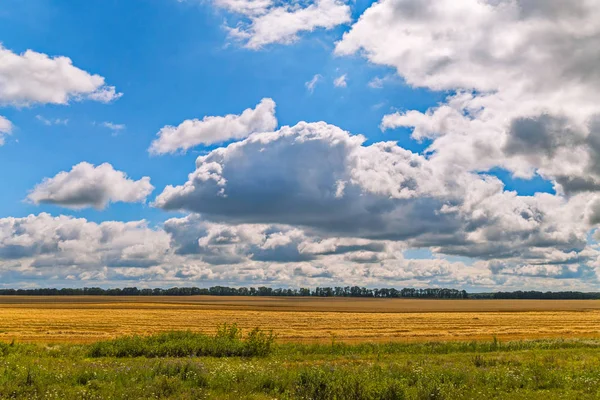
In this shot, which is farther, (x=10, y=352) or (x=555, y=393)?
(x=10, y=352)

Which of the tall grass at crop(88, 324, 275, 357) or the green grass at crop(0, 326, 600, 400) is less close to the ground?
the green grass at crop(0, 326, 600, 400)

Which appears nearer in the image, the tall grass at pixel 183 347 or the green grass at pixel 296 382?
the green grass at pixel 296 382

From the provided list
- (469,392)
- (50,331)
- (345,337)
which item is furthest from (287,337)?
(469,392)

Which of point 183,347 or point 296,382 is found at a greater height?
point 296,382

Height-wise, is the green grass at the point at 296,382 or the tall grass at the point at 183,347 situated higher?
the green grass at the point at 296,382

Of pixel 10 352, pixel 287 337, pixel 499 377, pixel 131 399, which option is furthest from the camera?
pixel 287 337

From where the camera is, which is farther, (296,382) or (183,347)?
(183,347)

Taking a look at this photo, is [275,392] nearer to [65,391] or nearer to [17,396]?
[65,391]

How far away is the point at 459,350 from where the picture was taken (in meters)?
33.2

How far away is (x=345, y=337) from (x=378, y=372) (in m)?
31.3

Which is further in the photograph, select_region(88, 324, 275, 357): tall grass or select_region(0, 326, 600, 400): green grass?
select_region(88, 324, 275, 357): tall grass

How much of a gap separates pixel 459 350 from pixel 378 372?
16442mm

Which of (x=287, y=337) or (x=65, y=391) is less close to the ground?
(x=65, y=391)

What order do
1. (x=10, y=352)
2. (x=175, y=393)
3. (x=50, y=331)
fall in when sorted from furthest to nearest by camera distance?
(x=50, y=331) → (x=10, y=352) → (x=175, y=393)
